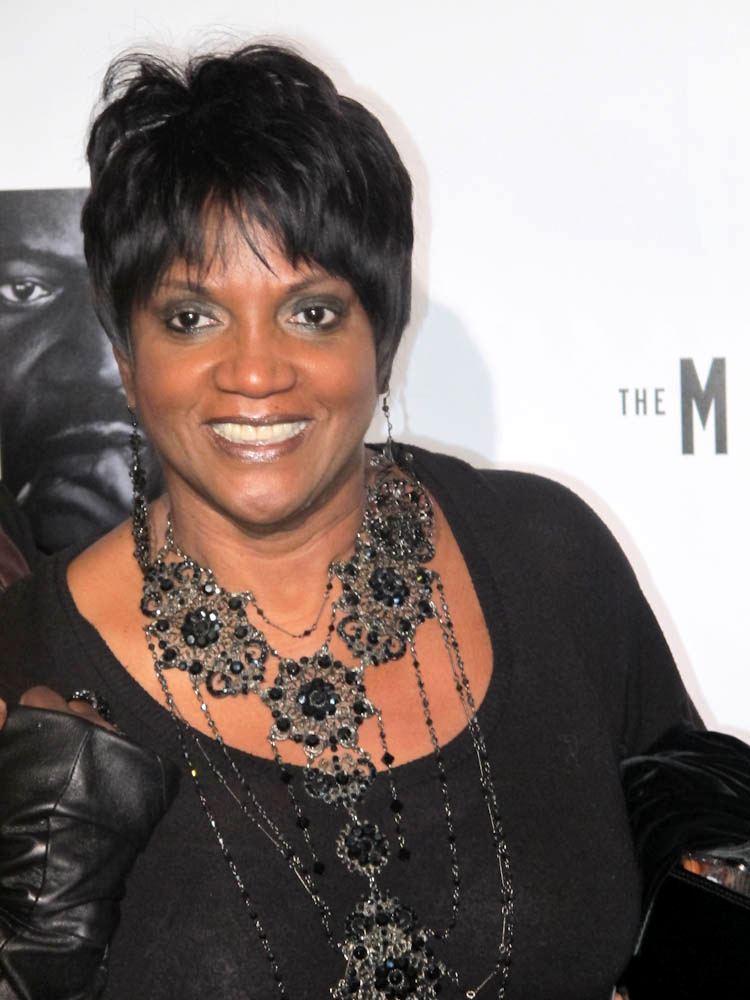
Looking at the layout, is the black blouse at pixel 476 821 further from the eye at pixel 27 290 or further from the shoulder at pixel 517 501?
the eye at pixel 27 290

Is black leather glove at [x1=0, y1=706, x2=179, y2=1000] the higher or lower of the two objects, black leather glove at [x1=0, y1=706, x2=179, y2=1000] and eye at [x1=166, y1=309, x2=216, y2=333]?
the lower

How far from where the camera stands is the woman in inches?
51.6

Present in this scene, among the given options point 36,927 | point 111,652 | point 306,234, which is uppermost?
point 306,234

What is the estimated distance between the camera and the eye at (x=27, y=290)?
1.94 meters

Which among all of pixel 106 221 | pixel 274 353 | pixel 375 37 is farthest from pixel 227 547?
pixel 375 37

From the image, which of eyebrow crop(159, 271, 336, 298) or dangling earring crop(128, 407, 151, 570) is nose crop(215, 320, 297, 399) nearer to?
eyebrow crop(159, 271, 336, 298)

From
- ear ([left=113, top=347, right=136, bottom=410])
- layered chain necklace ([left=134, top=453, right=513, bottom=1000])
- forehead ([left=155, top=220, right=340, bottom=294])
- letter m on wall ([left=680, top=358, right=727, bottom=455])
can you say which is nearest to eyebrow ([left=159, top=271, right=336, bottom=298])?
forehead ([left=155, top=220, right=340, bottom=294])

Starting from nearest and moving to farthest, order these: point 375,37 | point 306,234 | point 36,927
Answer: point 36,927
point 306,234
point 375,37

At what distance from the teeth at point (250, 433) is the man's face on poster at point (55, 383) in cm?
65

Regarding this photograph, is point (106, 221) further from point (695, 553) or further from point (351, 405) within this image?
point (695, 553)

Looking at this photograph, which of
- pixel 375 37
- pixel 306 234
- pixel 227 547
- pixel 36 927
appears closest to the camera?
pixel 36 927

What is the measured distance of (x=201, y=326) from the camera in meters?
1.33

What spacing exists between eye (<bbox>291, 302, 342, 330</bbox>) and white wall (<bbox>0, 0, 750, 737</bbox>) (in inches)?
22.3

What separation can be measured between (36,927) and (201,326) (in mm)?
538
